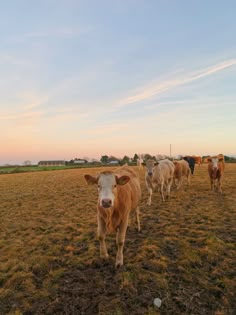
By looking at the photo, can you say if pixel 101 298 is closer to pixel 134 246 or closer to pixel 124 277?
pixel 124 277

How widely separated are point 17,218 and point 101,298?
6869mm

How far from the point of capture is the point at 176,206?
33.7ft

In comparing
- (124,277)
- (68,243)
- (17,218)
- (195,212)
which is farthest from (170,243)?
(17,218)

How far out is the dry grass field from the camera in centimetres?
362

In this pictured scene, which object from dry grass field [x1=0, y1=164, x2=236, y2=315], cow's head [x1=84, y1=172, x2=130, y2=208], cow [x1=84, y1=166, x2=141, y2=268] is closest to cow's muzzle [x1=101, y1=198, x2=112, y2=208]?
cow's head [x1=84, y1=172, x2=130, y2=208]

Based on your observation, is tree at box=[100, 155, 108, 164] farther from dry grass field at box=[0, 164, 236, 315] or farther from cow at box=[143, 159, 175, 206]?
dry grass field at box=[0, 164, 236, 315]

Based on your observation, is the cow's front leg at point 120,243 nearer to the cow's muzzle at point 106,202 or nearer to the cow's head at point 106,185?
the cow's head at point 106,185

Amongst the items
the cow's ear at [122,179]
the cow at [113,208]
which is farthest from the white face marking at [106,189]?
the cow's ear at [122,179]

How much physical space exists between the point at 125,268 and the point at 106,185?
171 cm

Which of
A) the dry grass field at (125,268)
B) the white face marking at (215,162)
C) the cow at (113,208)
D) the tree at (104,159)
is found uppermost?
the tree at (104,159)

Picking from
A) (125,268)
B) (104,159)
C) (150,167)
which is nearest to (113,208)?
(125,268)

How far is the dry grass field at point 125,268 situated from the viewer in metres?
3.62

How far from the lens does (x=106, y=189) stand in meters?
4.39

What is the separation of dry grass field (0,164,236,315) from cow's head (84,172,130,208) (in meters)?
1.41
